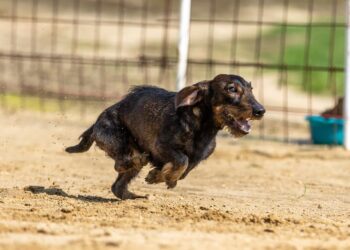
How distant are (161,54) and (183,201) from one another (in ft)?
48.7

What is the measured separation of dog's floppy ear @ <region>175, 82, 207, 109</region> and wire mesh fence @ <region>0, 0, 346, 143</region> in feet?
18.3

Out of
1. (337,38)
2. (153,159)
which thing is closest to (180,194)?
(153,159)

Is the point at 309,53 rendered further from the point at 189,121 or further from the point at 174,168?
the point at 174,168

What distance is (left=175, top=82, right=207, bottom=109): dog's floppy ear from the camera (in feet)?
27.1

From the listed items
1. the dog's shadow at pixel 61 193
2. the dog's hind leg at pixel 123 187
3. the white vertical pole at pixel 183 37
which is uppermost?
the white vertical pole at pixel 183 37

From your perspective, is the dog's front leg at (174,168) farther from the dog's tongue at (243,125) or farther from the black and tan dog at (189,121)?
the dog's tongue at (243,125)

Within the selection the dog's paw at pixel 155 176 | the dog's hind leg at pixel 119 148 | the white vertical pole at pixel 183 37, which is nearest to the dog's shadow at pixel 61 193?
the dog's hind leg at pixel 119 148

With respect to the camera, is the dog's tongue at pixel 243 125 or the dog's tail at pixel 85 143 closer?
the dog's tongue at pixel 243 125

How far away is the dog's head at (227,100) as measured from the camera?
8.19m

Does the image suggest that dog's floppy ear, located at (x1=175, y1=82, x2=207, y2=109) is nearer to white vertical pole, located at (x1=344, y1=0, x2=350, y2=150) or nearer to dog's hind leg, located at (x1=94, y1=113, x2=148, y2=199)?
dog's hind leg, located at (x1=94, y1=113, x2=148, y2=199)

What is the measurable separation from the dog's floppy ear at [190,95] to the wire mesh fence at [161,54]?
5564 millimetres

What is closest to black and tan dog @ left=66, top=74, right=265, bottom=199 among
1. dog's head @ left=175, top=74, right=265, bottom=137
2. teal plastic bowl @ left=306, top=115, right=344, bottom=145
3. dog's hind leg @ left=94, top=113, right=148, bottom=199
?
dog's head @ left=175, top=74, right=265, bottom=137

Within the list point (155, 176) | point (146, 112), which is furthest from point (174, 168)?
point (146, 112)

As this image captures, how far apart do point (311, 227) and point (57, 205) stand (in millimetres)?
2242
